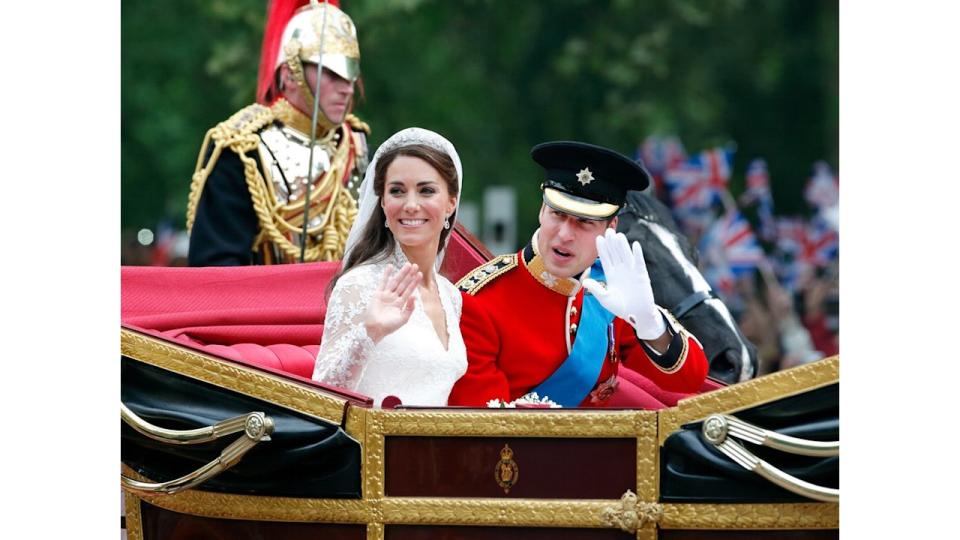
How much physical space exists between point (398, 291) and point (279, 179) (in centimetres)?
267

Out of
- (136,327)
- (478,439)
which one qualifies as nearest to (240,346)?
(136,327)

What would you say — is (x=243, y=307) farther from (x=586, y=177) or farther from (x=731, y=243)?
(x=731, y=243)

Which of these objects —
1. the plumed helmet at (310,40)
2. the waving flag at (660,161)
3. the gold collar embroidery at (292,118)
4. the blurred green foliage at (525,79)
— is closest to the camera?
the plumed helmet at (310,40)

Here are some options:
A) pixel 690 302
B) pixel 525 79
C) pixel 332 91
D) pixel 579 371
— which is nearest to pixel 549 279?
pixel 579 371

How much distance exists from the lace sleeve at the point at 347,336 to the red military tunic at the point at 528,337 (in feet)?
1.30

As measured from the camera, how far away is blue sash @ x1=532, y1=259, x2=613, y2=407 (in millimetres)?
→ 5125

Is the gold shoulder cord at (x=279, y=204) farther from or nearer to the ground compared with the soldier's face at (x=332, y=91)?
nearer to the ground

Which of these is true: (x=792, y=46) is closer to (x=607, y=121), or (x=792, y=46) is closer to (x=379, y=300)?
(x=607, y=121)

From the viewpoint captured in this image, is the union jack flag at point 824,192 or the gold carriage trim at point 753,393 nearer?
the gold carriage trim at point 753,393

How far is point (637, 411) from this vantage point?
4465mm

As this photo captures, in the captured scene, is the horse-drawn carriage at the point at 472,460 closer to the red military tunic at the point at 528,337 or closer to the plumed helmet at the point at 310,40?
the red military tunic at the point at 528,337

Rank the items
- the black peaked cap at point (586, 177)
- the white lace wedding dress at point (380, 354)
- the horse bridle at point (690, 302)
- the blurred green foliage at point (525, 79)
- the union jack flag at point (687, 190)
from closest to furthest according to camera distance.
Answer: the white lace wedding dress at point (380, 354), the black peaked cap at point (586, 177), the horse bridle at point (690, 302), the union jack flag at point (687, 190), the blurred green foliage at point (525, 79)

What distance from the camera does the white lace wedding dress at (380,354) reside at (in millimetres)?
4715

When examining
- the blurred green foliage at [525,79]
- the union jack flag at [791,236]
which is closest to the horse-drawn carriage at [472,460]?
the union jack flag at [791,236]
